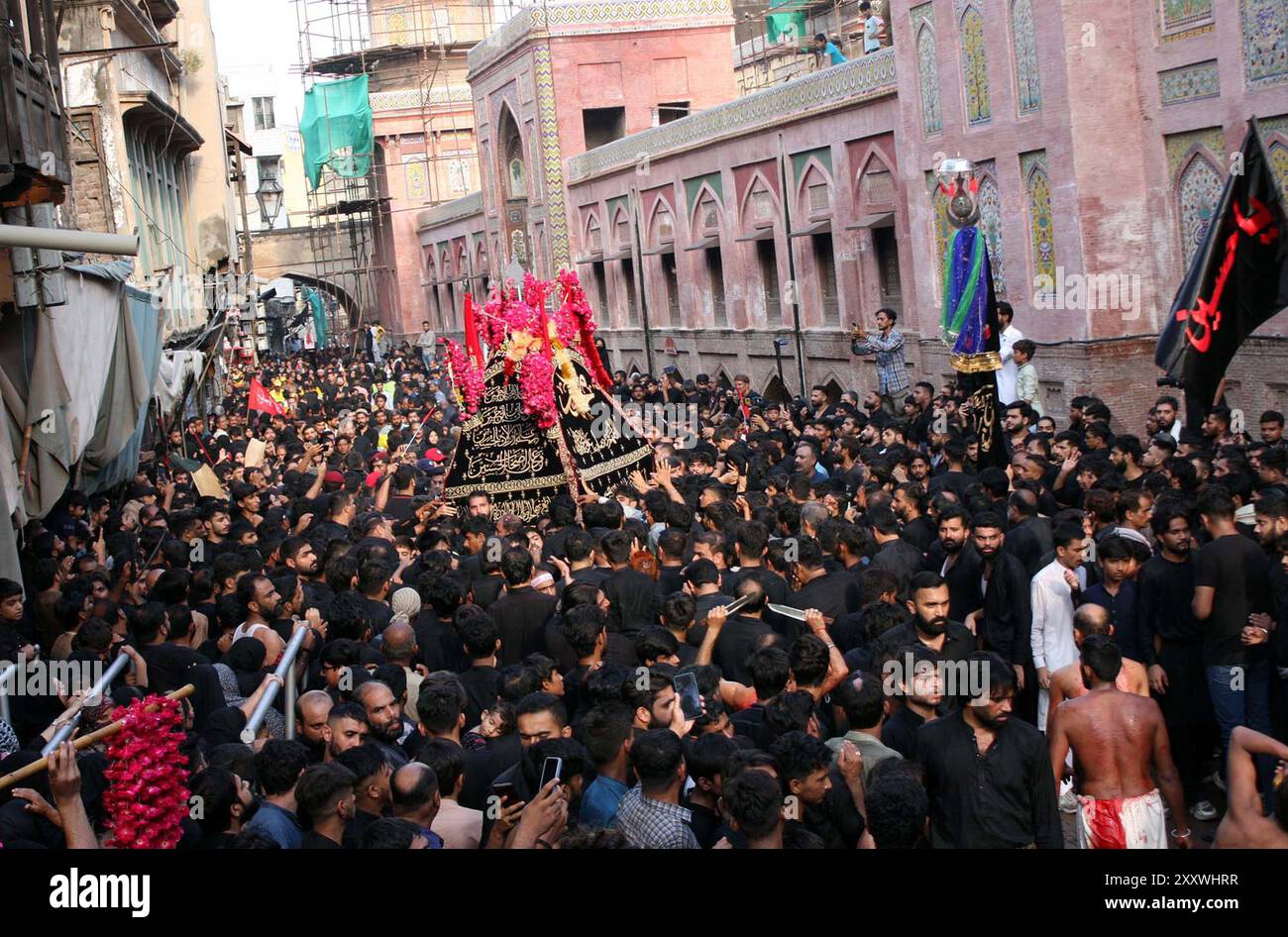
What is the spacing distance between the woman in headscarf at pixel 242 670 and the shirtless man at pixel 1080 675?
3.33 m

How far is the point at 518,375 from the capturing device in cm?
1256

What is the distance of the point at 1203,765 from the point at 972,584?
134 cm

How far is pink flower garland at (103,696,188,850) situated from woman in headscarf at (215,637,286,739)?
7.81 feet

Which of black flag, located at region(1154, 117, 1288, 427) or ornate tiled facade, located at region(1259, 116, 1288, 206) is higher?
ornate tiled facade, located at region(1259, 116, 1288, 206)

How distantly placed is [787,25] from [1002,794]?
3554cm

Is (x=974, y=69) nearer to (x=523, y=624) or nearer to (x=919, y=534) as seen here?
(x=919, y=534)

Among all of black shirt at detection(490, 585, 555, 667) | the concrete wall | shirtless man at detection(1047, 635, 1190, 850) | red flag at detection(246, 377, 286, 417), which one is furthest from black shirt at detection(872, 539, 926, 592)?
the concrete wall

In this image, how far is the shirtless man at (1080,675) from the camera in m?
6.16

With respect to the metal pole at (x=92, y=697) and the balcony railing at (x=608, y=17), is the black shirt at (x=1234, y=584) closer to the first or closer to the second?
the metal pole at (x=92, y=697)

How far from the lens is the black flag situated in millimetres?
9695

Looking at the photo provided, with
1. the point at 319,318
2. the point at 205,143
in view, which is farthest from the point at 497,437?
the point at 319,318

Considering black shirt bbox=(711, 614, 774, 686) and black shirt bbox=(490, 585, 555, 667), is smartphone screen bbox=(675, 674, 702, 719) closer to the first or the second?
black shirt bbox=(711, 614, 774, 686)
